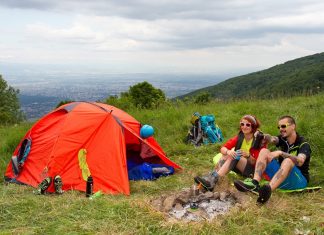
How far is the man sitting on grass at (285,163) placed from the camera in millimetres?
4867

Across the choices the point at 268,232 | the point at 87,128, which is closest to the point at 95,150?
the point at 87,128

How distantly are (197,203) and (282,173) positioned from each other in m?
1.20

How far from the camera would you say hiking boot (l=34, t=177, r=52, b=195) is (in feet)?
18.8

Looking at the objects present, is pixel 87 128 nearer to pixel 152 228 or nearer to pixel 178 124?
pixel 152 228

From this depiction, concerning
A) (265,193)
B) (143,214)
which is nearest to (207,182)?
(265,193)

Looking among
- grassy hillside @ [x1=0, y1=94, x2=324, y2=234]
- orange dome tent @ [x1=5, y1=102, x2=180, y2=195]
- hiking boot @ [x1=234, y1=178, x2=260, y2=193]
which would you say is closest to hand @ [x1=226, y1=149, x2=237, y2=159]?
grassy hillside @ [x1=0, y1=94, x2=324, y2=234]

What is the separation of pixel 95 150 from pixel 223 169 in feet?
7.10

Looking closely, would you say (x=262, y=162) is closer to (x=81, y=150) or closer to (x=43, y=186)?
(x=81, y=150)

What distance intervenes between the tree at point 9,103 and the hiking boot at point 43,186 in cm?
3089

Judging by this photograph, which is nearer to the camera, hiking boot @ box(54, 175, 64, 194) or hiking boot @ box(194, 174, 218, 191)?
hiking boot @ box(194, 174, 218, 191)

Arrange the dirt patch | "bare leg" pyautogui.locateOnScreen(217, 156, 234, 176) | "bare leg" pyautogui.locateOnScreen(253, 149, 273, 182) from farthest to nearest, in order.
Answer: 1. "bare leg" pyautogui.locateOnScreen(217, 156, 234, 176)
2. "bare leg" pyautogui.locateOnScreen(253, 149, 273, 182)
3. the dirt patch

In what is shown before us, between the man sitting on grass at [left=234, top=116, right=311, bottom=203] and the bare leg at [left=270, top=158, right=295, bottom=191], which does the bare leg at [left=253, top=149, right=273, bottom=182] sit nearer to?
the man sitting on grass at [left=234, top=116, right=311, bottom=203]

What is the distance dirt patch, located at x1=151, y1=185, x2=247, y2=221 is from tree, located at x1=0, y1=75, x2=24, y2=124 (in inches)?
1287

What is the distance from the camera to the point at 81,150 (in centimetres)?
620
